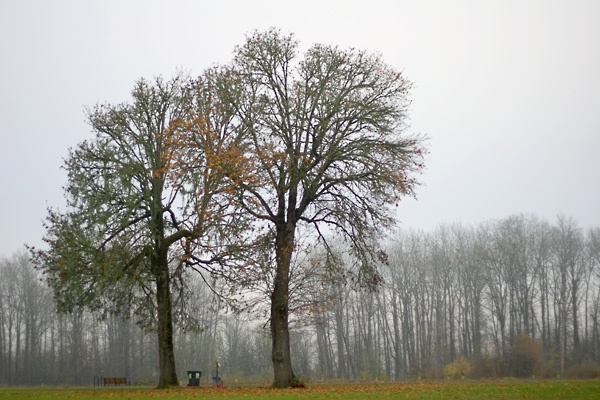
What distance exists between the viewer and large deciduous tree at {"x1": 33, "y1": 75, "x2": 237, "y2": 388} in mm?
27188

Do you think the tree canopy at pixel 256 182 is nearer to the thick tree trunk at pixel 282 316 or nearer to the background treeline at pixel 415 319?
the thick tree trunk at pixel 282 316

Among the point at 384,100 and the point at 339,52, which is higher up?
the point at 339,52

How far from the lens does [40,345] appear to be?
75.9 metres

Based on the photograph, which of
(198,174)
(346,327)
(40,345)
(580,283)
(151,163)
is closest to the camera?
(198,174)

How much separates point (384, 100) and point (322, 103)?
8.98 ft

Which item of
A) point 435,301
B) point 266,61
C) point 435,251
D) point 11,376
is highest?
point 266,61

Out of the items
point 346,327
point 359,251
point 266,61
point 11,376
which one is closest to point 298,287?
point 359,251

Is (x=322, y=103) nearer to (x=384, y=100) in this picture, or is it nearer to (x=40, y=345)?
(x=384, y=100)

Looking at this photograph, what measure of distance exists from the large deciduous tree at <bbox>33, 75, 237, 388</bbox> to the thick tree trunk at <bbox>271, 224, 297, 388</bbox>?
2828mm

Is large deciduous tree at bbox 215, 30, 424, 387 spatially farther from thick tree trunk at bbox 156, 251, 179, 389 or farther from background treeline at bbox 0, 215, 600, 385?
background treeline at bbox 0, 215, 600, 385

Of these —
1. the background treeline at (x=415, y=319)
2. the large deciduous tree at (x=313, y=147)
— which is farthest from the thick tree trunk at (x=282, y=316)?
the background treeline at (x=415, y=319)

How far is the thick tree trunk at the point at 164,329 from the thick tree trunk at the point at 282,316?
18.8 feet

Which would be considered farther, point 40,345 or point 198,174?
point 40,345

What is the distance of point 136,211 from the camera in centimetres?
2981
